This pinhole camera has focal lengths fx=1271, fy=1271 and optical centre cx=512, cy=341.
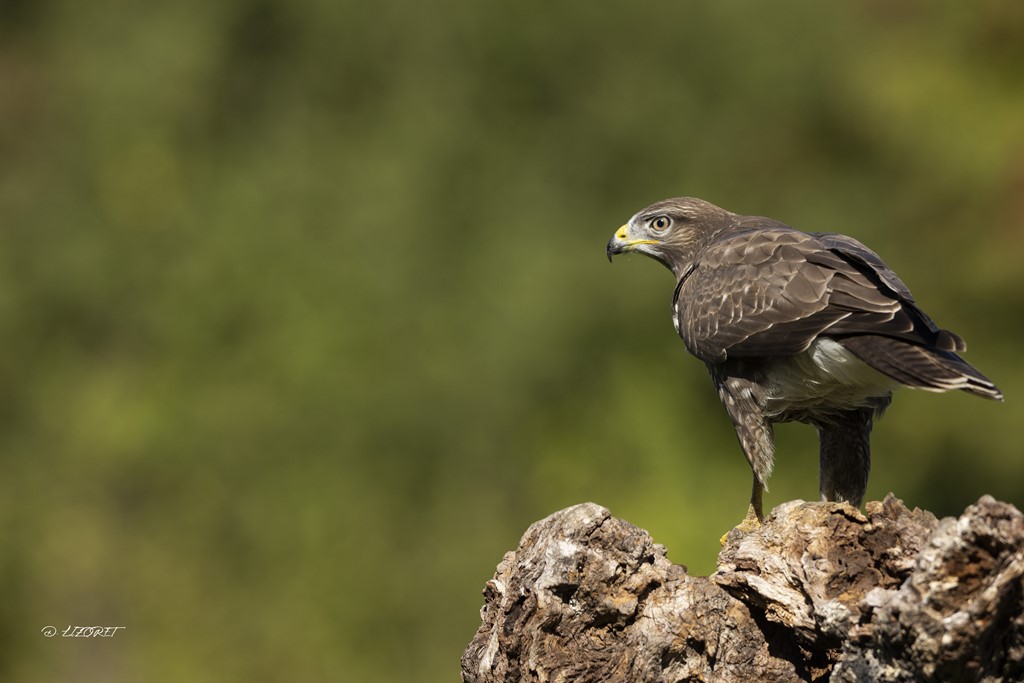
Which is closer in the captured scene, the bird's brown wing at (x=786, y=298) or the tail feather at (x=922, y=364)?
the tail feather at (x=922, y=364)

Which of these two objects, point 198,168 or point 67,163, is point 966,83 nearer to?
point 198,168

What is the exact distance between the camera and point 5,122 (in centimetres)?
2344

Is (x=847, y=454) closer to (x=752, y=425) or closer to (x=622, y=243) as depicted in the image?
(x=752, y=425)

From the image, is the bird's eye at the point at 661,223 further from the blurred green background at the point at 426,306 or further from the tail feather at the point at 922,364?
the blurred green background at the point at 426,306

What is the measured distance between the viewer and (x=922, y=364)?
5902 mm

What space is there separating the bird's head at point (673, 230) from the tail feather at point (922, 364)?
7.23ft

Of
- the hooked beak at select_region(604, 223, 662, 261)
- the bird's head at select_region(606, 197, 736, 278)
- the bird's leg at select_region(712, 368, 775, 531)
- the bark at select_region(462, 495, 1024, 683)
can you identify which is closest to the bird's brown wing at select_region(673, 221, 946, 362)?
the bird's leg at select_region(712, 368, 775, 531)

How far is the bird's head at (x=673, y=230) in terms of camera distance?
27.8 feet

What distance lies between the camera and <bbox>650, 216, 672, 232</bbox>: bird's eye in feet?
28.3

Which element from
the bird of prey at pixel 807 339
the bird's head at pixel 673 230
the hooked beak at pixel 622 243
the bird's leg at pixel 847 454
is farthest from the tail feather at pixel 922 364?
the hooked beak at pixel 622 243

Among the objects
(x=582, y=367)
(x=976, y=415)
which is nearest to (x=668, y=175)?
(x=582, y=367)

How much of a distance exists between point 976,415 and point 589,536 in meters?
12.7

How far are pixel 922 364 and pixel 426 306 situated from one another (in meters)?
14.4

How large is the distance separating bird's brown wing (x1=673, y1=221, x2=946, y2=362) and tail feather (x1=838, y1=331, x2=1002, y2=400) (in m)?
0.04
